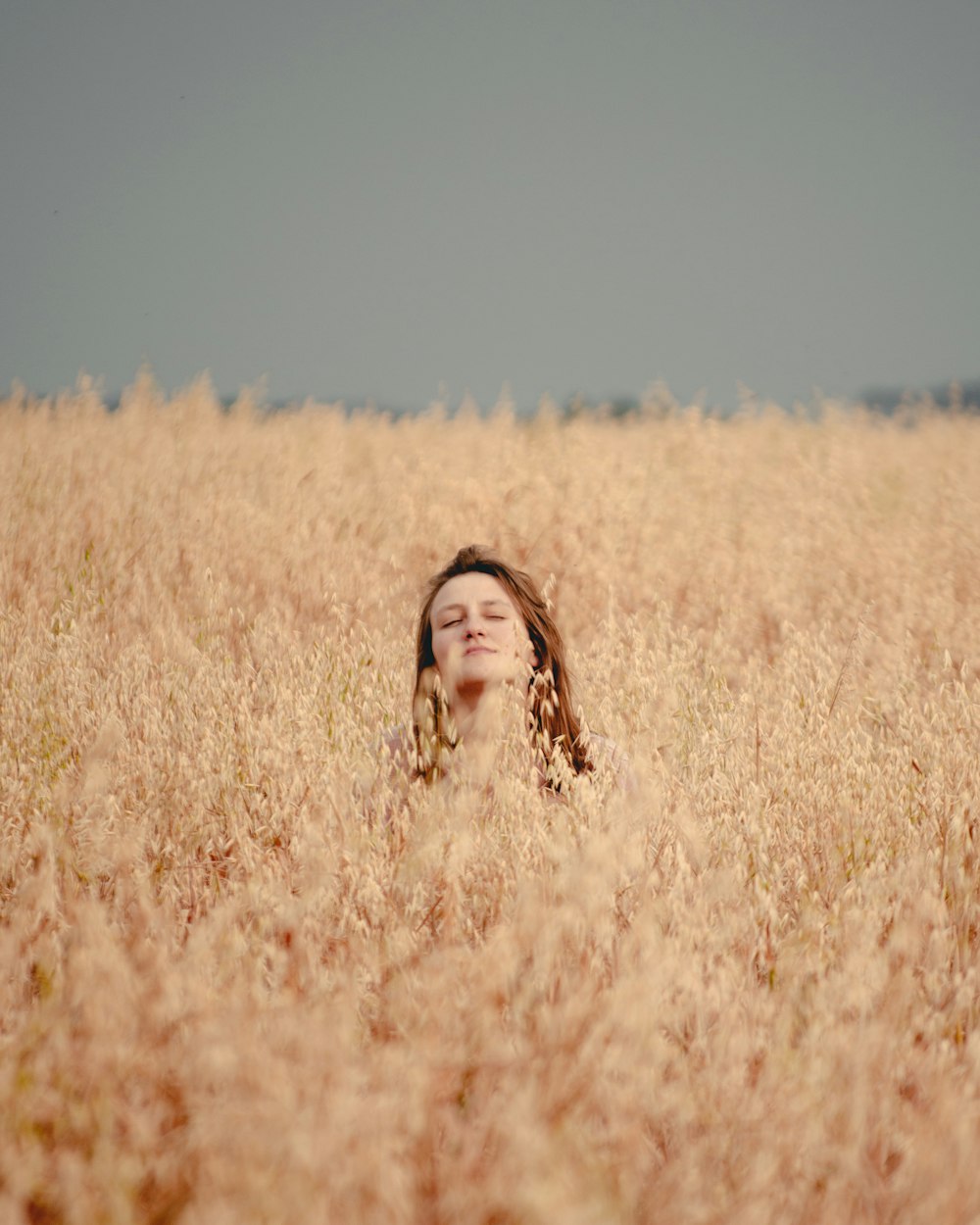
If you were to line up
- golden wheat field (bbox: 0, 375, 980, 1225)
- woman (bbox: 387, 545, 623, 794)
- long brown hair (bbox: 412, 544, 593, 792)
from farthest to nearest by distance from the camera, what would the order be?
long brown hair (bbox: 412, 544, 593, 792), woman (bbox: 387, 545, 623, 794), golden wheat field (bbox: 0, 375, 980, 1225)

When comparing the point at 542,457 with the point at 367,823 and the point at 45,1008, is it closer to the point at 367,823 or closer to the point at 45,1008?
the point at 367,823

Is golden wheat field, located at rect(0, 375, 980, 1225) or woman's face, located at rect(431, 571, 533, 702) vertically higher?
woman's face, located at rect(431, 571, 533, 702)

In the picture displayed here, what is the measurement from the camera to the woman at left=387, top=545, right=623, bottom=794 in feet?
8.04

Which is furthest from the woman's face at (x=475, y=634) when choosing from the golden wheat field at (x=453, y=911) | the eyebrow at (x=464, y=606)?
the golden wheat field at (x=453, y=911)

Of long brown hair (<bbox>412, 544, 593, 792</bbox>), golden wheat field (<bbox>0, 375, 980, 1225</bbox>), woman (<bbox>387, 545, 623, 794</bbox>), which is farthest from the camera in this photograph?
long brown hair (<bbox>412, 544, 593, 792</bbox>)

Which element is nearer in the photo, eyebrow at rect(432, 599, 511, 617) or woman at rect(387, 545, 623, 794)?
woman at rect(387, 545, 623, 794)

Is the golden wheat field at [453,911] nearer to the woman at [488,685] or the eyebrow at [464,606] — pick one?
the woman at [488,685]

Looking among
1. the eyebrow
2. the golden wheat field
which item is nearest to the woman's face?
the eyebrow

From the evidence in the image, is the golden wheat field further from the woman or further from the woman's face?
the woman's face

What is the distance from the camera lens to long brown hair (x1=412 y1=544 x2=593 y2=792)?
Answer: 2.66m

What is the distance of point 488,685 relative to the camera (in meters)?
2.97

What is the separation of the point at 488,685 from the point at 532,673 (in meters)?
0.31

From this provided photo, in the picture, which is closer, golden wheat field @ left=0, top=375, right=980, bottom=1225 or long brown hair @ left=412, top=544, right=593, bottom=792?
golden wheat field @ left=0, top=375, right=980, bottom=1225

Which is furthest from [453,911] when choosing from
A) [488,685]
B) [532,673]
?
[488,685]
